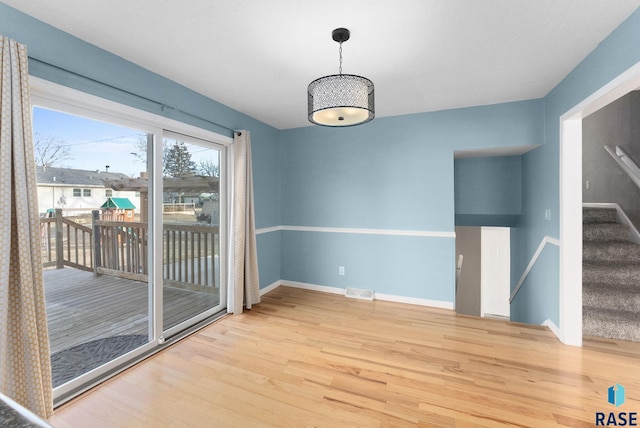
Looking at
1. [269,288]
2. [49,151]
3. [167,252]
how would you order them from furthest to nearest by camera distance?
[269,288] → [167,252] → [49,151]

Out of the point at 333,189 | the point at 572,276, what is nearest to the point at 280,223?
the point at 333,189

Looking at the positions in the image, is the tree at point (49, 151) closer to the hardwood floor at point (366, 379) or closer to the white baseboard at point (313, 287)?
the hardwood floor at point (366, 379)

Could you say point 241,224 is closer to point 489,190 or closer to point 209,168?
point 209,168

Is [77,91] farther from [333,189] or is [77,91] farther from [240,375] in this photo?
[333,189]

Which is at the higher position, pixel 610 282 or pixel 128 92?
pixel 128 92

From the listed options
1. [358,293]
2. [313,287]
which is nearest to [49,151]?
[313,287]

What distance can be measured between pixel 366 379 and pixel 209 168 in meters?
2.71

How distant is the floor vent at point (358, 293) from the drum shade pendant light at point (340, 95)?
2.62 metres

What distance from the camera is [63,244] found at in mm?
2012

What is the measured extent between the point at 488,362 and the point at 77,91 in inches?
147

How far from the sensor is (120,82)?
2.17m

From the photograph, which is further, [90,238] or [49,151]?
[90,238]

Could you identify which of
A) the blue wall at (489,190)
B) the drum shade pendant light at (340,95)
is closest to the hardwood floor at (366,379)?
the blue wall at (489,190)

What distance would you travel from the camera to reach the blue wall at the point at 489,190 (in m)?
3.82
